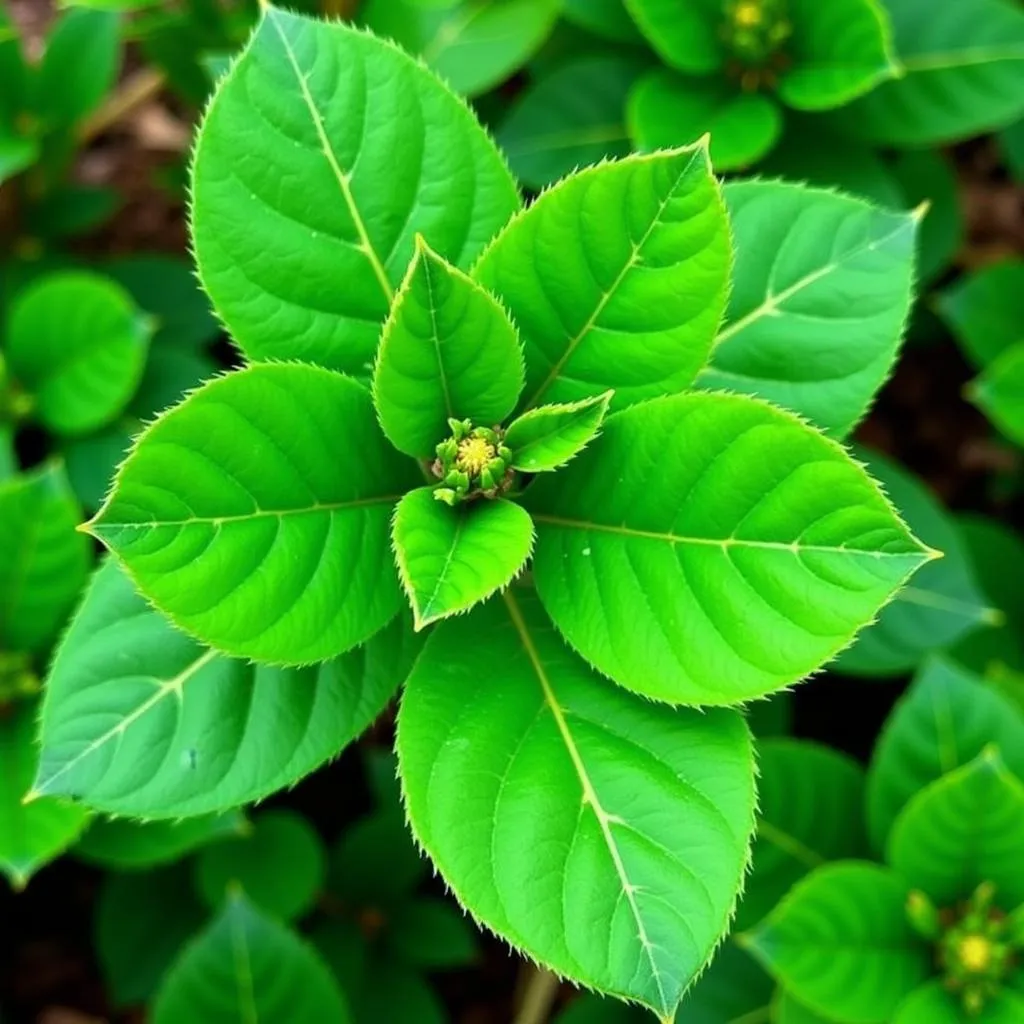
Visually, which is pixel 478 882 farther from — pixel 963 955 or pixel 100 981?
pixel 100 981

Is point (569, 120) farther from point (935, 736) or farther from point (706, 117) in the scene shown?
point (935, 736)

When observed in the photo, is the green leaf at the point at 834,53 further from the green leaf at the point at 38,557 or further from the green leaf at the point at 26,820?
the green leaf at the point at 26,820

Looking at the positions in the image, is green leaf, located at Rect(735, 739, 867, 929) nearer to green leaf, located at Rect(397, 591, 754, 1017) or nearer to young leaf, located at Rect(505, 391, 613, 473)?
green leaf, located at Rect(397, 591, 754, 1017)

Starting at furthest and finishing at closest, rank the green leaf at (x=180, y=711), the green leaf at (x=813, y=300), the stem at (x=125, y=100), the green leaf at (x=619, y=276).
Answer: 1. the stem at (x=125, y=100)
2. the green leaf at (x=813, y=300)
3. the green leaf at (x=180, y=711)
4. the green leaf at (x=619, y=276)

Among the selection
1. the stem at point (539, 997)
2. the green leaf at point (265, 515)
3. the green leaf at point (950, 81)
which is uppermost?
the green leaf at point (265, 515)

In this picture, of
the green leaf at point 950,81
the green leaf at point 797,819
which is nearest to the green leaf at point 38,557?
the green leaf at point 797,819

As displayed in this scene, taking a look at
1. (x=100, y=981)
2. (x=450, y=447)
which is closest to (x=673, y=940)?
(x=450, y=447)
